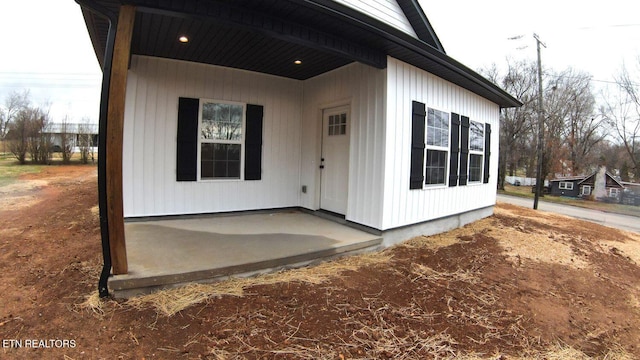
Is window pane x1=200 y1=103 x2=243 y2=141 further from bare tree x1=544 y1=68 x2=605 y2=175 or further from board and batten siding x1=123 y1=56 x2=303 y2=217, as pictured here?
bare tree x1=544 y1=68 x2=605 y2=175

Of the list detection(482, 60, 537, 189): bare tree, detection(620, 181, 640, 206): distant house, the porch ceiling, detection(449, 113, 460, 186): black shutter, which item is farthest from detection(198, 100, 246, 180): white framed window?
detection(482, 60, 537, 189): bare tree

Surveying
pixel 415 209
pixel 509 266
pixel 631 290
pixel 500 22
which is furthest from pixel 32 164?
pixel 500 22

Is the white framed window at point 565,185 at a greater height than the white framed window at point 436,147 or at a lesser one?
lesser

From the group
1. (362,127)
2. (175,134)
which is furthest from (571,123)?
(175,134)

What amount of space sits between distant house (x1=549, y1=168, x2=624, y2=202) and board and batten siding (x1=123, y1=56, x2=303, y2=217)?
2021cm

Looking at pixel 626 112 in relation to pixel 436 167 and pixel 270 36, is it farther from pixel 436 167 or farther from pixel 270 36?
pixel 270 36

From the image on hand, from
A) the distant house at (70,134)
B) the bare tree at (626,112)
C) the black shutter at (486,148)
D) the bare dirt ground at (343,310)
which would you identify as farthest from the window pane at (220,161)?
the bare tree at (626,112)

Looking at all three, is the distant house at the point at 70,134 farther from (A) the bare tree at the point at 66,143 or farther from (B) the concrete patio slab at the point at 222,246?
(B) the concrete patio slab at the point at 222,246

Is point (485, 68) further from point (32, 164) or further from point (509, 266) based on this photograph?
point (32, 164)

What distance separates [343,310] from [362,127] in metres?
2.89

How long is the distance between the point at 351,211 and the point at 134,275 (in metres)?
3.05

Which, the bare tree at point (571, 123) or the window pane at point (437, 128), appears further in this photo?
the bare tree at point (571, 123)

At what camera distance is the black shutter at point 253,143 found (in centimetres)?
535

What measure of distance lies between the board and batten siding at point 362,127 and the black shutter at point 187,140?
218 cm
